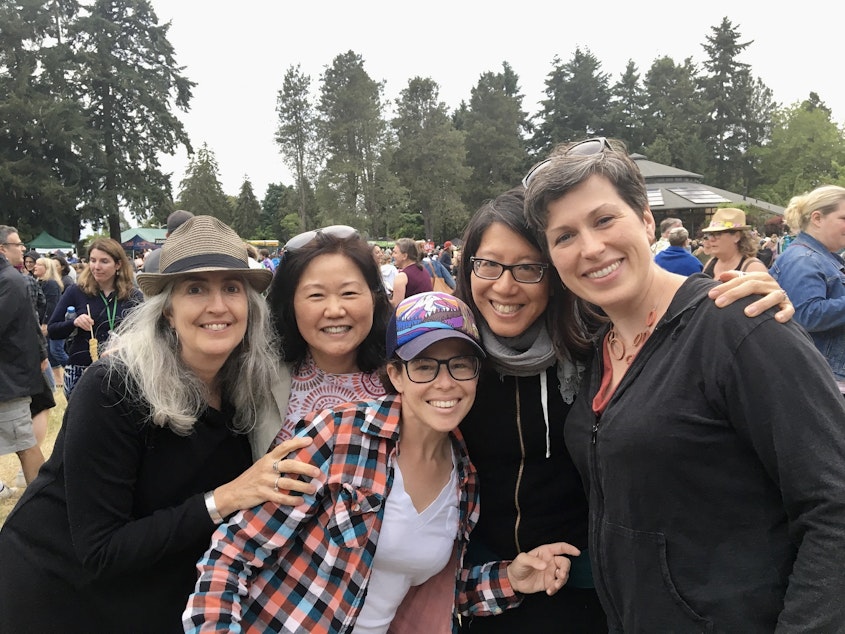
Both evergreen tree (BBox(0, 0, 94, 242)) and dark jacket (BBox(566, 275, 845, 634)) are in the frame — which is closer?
dark jacket (BBox(566, 275, 845, 634))

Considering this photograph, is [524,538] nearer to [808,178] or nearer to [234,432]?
[234,432]

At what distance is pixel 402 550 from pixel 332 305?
1045 millimetres

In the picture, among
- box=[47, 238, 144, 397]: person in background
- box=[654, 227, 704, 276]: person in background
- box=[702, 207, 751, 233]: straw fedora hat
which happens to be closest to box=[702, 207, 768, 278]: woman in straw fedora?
box=[702, 207, 751, 233]: straw fedora hat

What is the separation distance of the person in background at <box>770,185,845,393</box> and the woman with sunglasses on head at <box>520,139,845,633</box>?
3141 millimetres

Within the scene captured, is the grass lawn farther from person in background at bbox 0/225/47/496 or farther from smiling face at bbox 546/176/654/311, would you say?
smiling face at bbox 546/176/654/311

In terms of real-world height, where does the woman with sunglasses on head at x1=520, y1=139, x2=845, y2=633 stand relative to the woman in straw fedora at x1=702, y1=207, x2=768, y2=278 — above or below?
below

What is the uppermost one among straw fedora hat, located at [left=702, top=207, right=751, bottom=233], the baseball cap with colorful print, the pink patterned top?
straw fedora hat, located at [left=702, top=207, right=751, bottom=233]

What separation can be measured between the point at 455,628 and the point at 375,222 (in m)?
45.0

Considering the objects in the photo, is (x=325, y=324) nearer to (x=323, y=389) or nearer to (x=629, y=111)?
(x=323, y=389)

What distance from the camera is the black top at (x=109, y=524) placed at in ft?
6.30

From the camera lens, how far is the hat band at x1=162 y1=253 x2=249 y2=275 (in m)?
2.14

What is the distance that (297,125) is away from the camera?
4741cm

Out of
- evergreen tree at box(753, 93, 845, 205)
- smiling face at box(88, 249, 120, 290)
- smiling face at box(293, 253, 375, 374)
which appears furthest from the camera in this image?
evergreen tree at box(753, 93, 845, 205)

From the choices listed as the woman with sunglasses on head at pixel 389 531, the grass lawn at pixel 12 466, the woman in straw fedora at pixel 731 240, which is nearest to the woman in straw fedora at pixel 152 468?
the woman with sunglasses on head at pixel 389 531
